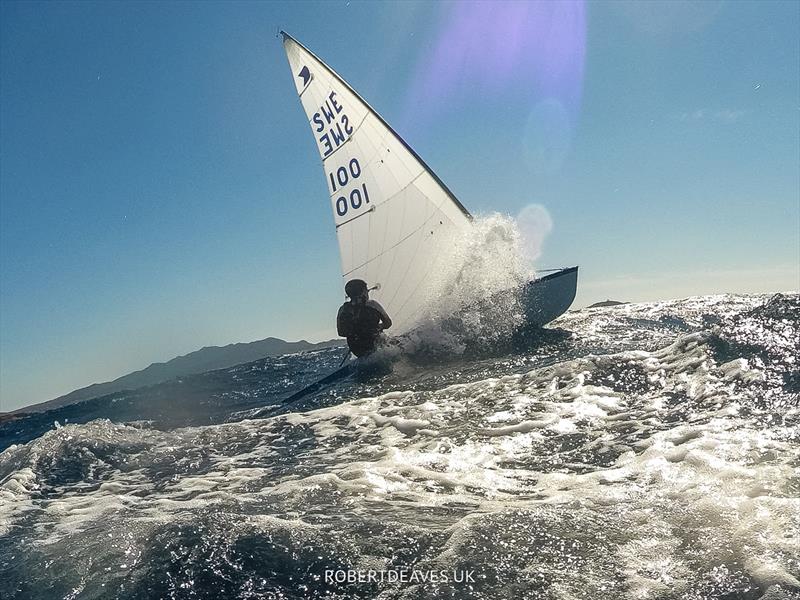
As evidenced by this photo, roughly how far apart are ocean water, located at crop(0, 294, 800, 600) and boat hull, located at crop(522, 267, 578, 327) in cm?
411

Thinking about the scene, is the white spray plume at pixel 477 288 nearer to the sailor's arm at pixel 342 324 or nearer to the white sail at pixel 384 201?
the white sail at pixel 384 201

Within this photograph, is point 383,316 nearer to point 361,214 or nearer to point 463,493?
point 361,214

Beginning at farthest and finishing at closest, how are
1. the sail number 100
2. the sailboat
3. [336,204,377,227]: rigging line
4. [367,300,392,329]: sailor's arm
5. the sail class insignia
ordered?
1. the sail class insignia
2. the sail number 100
3. [336,204,377,227]: rigging line
4. the sailboat
5. [367,300,392,329]: sailor's arm

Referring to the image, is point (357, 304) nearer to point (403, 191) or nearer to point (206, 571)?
point (403, 191)

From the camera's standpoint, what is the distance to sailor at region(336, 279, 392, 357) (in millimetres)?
10984

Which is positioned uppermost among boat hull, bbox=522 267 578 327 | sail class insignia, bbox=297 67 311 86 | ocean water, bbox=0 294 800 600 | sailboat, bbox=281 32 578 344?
sail class insignia, bbox=297 67 311 86

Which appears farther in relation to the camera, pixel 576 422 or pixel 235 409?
pixel 235 409

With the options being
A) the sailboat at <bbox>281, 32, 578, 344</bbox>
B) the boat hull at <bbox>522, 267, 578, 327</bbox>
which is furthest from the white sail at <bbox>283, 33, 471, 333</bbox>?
the boat hull at <bbox>522, 267, 578, 327</bbox>

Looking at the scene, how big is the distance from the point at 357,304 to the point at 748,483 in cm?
847

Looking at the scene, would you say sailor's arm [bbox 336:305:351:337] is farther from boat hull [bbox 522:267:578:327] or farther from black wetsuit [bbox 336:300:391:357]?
boat hull [bbox 522:267:578:327]

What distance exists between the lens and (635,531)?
2965 mm

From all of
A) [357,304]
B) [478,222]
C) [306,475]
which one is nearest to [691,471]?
[306,475]

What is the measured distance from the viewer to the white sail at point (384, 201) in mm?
13477

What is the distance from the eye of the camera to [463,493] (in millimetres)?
3961
